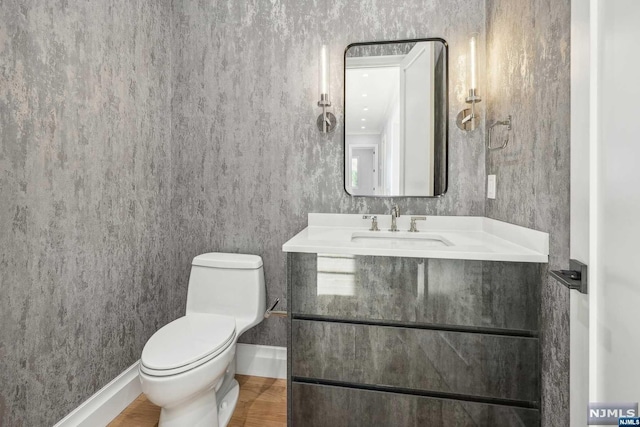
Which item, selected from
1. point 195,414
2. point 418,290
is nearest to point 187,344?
point 195,414

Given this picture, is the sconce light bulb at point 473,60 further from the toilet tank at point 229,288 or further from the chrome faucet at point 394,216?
the toilet tank at point 229,288

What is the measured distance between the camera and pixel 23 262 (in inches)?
44.9

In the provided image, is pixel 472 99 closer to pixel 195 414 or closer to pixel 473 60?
pixel 473 60

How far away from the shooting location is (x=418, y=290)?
118 centimetres

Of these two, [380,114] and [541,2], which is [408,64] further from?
[541,2]

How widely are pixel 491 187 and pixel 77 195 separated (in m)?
1.92

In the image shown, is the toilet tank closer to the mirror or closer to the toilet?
the toilet

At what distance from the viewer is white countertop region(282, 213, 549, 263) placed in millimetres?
1122

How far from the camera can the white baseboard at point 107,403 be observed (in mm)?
1345

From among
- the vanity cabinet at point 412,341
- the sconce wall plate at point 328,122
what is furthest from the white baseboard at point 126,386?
the sconce wall plate at point 328,122

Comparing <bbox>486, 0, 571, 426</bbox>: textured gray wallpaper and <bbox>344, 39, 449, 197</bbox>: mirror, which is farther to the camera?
<bbox>344, 39, 449, 197</bbox>: mirror

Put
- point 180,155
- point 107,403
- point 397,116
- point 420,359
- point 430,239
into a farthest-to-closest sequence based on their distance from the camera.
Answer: point 180,155 < point 397,116 < point 430,239 < point 107,403 < point 420,359

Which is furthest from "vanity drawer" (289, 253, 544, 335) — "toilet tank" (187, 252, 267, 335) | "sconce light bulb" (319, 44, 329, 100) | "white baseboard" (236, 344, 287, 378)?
"sconce light bulb" (319, 44, 329, 100)

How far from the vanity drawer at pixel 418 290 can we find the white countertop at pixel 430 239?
4cm
